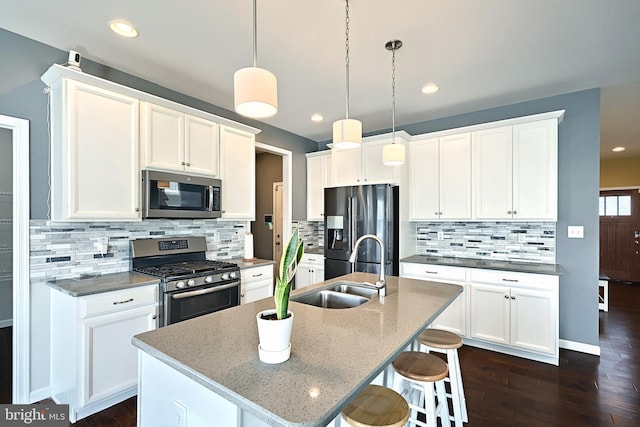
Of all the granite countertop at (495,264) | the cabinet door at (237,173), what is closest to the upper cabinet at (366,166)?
the granite countertop at (495,264)

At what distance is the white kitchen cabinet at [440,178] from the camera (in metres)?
3.44

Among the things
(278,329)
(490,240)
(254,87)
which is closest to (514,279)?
(490,240)

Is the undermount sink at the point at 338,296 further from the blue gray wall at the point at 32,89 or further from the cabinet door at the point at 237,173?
the blue gray wall at the point at 32,89

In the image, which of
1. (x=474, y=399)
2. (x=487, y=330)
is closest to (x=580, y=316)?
(x=487, y=330)

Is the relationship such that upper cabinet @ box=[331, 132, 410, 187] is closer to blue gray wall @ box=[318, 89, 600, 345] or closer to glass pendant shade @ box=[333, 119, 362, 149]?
blue gray wall @ box=[318, 89, 600, 345]

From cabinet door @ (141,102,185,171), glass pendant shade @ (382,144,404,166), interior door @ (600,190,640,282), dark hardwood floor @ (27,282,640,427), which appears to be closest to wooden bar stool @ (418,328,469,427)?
dark hardwood floor @ (27,282,640,427)

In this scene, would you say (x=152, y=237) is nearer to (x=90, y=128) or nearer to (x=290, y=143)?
(x=90, y=128)

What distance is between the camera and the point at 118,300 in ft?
6.94

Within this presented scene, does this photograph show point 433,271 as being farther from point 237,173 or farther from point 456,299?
point 237,173

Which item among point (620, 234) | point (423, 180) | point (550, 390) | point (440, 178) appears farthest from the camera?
point (620, 234)

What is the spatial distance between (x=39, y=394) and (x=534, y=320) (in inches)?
162

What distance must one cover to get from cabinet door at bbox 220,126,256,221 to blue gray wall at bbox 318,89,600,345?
324cm

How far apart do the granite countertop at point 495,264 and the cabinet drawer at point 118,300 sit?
257 cm

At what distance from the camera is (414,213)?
377 centimetres
